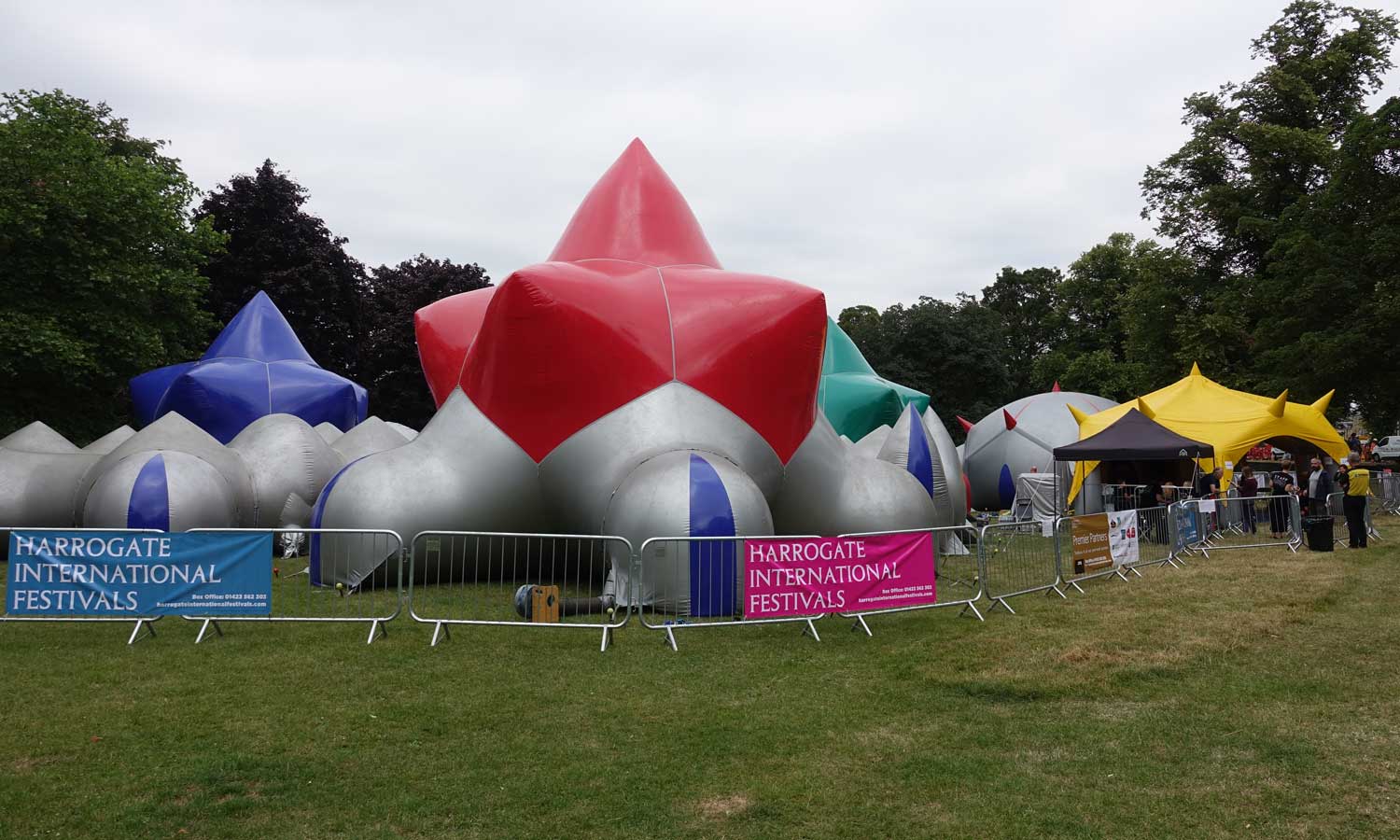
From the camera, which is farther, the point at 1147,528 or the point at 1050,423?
the point at 1050,423

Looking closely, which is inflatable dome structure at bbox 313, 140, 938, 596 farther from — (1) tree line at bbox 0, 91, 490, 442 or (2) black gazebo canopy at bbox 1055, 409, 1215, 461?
(1) tree line at bbox 0, 91, 490, 442

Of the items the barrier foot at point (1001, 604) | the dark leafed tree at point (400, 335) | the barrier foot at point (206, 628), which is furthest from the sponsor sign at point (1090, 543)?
the dark leafed tree at point (400, 335)

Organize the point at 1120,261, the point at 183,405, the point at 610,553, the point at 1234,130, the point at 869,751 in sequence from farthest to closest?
the point at 1120,261, the point at 1234,130, the point at 183,405, the point at 610,553, the point at 869,751

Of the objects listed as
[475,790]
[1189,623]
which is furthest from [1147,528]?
[475,790]

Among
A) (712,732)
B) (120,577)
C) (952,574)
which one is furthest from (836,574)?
(120,577)

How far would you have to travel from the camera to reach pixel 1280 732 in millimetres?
6207

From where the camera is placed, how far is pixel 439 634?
9273 mm

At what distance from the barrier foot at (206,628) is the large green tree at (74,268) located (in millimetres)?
16033

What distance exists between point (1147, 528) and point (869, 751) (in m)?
12.9

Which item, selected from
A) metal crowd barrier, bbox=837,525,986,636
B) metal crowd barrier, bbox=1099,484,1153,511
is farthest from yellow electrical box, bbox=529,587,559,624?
metal crowd barrier, bbox=1099,484,1153,511

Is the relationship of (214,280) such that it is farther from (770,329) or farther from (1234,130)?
(1234,130)

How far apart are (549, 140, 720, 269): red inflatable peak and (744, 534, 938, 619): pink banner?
6.49 m

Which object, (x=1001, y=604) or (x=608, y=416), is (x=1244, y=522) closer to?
(x=1001, y=604)

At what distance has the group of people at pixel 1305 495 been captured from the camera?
17.4 m
